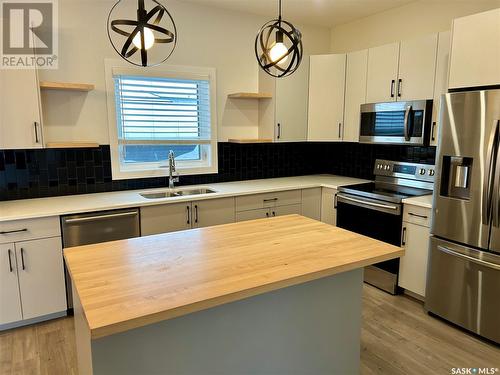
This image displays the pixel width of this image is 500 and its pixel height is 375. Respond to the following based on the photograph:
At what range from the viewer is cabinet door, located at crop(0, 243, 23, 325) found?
100 inches

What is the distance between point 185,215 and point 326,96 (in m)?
2.05

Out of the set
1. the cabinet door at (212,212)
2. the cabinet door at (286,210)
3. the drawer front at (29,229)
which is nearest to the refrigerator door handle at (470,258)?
the cabinet door at (286,210)

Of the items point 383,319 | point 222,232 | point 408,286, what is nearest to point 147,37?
point 222,232

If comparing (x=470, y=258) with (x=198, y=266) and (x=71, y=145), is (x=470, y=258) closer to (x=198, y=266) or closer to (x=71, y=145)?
(x=198, y=266)

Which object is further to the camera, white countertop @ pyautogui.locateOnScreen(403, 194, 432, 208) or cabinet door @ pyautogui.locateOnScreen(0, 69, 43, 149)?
white countertop @ pyautogui.locateOnScreen(403, 194, 432, 208)

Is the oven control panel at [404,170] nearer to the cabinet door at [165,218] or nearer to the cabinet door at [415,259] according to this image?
the cabinet door at [415,259]

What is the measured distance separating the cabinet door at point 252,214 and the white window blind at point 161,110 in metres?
Result: 0.91

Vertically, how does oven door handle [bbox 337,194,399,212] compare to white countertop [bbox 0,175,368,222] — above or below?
below

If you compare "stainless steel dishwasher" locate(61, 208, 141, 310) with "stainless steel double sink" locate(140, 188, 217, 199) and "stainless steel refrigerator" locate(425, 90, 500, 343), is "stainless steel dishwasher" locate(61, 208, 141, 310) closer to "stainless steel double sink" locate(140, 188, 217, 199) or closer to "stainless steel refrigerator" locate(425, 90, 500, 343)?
"stainless steel double sink" locate(140, 188, 217, 199)

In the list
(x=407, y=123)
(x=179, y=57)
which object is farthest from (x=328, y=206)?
(x=179, y=57)

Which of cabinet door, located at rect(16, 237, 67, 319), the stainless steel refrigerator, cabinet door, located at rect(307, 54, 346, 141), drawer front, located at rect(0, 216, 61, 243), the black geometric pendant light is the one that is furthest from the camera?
cabinet door, located at rect(307, 54, 346, 141)

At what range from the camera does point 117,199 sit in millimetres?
3068

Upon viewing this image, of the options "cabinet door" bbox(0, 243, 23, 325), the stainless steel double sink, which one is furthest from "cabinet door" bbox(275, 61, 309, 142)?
"cabinet door" bbox(0, 243, 23, 325)

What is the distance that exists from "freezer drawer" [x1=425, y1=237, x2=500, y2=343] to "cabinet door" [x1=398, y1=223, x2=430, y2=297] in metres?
0.13
